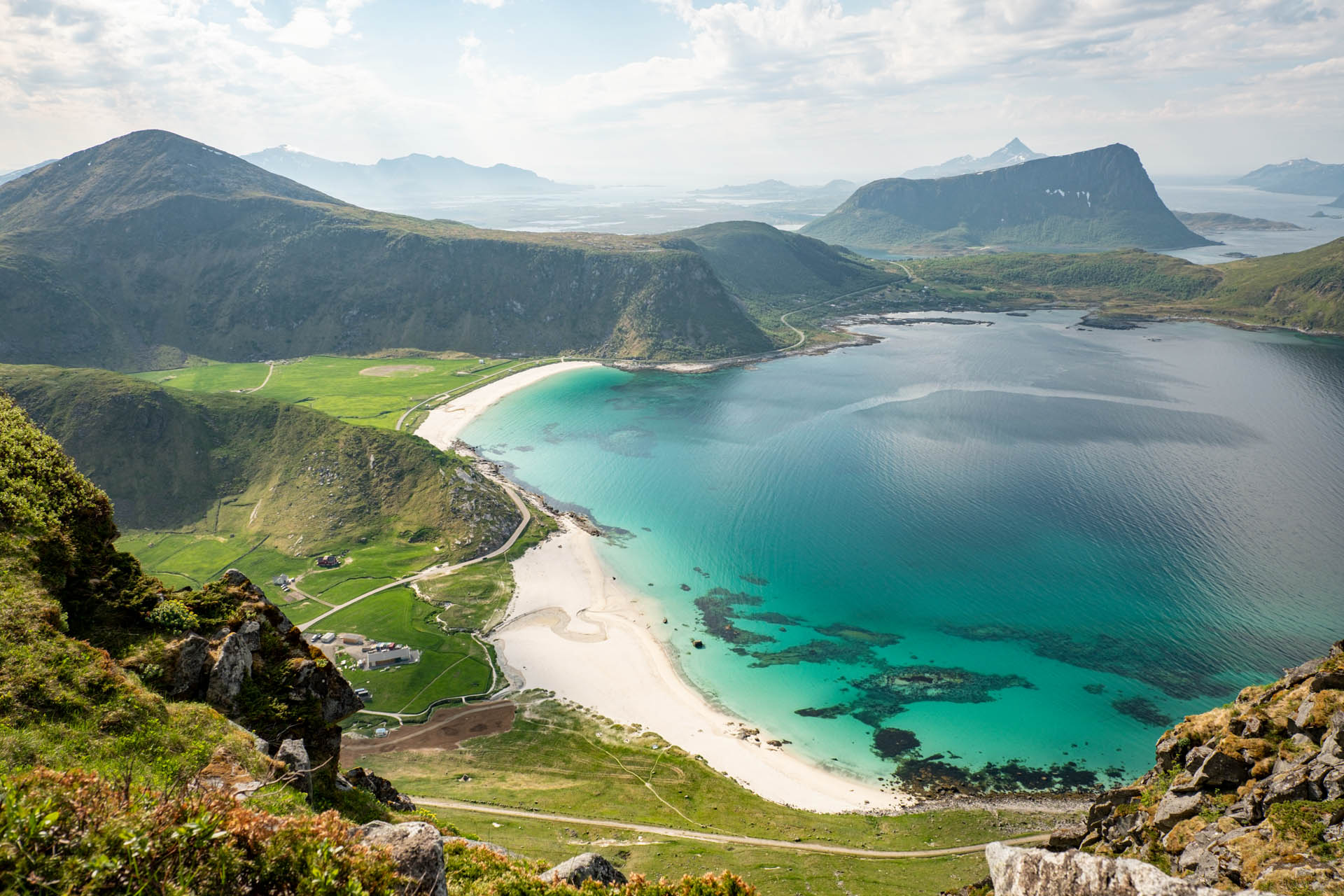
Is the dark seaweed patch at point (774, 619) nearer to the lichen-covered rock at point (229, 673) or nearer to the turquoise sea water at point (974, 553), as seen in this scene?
the turquoise sea water at point (974, 553)

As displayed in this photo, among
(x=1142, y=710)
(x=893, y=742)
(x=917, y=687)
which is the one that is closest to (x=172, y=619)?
(x=893, y=742)

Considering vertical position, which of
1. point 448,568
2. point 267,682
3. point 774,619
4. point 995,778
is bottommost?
point 995,778

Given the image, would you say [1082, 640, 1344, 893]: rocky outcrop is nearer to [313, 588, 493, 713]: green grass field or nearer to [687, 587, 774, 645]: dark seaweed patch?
[687, 587, 774, 645]: dark seaweed patch

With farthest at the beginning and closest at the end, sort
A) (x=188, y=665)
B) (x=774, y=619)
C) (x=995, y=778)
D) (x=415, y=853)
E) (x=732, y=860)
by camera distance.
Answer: (x=774, y=619)
(x=995, y=778)
(x=732, y=860)
(x=188, y=665)
(x=415, y=853)

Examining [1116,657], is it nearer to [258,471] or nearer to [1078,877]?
[1078,877]

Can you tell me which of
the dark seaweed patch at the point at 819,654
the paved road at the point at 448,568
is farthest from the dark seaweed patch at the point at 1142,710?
the paved road at the point at 448,568

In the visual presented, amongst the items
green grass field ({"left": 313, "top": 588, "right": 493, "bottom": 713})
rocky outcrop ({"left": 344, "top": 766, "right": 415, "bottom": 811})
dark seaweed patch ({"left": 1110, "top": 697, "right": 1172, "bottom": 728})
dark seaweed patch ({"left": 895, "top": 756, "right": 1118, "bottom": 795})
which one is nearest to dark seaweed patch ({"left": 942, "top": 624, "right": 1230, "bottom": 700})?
dark seaweed patch ({"left": 1110, "top": 697, "right": 1172, "bottom": 728})

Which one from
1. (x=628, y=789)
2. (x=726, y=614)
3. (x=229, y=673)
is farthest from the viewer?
(x=726, y=614)
